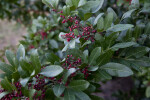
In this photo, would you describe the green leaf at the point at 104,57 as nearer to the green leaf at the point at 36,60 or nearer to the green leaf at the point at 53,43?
the green leaf at the point at 36,60

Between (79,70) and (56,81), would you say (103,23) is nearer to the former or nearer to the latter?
(79,70)

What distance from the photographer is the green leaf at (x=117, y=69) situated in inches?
29.7

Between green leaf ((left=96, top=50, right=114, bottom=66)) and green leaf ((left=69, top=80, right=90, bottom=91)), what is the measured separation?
0.47 ft

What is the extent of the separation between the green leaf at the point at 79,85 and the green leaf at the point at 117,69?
5.8 inches

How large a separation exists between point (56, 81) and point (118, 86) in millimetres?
2722

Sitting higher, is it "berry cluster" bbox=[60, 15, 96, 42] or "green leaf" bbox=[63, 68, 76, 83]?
"berry cluster" bbox=[60, 15, 96, 42]

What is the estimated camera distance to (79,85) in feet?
2.51

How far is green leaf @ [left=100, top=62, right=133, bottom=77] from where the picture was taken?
0.76 meters

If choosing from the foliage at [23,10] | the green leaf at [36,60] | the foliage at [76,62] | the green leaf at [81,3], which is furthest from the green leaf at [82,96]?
the foliage at [23,10]

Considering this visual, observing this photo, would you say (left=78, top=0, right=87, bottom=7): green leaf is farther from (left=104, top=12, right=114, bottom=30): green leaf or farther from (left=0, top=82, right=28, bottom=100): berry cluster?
(left=0, top=82, right=28, bottom=100): berry cluster

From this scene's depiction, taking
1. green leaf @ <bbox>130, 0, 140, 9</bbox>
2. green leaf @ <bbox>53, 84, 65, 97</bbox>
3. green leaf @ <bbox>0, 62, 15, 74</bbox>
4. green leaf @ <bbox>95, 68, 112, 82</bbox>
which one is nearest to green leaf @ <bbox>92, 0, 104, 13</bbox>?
green leaf @ <bbox>130, 0, 140, 9</bbox>

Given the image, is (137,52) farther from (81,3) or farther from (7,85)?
(7,85)

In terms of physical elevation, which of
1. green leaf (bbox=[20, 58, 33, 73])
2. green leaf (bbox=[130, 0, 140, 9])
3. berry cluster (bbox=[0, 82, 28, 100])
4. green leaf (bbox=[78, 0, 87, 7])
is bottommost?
berry cluster (bbox=[0, 82, 28, 100])

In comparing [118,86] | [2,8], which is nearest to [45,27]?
[2,8]
